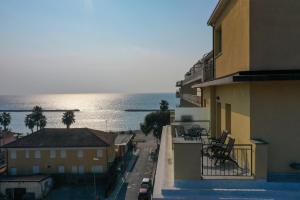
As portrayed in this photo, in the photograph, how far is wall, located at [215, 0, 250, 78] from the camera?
8023mm

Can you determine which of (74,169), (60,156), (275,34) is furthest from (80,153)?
(275,34)

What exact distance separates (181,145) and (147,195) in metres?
25.3

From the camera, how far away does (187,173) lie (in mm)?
7363

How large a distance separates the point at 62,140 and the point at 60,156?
2.34m

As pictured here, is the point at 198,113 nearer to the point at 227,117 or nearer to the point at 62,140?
the point at 227,117

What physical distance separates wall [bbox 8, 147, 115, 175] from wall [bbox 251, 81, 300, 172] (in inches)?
1470

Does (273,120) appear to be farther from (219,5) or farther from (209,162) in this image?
(219,5)

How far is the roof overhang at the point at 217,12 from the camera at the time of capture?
404 inches

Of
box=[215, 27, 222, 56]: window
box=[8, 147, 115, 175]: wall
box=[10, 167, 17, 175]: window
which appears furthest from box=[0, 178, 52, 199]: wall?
box=[215, 27, 222, 56]: window

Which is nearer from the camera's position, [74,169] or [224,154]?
[224,154]

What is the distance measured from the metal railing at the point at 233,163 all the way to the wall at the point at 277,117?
513 millimetres

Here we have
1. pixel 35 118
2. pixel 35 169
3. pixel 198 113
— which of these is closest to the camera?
pixel 198 113

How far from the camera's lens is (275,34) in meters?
7.71

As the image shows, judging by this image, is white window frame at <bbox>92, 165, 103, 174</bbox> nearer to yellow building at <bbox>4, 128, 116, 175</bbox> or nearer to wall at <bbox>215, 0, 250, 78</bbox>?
yellow building at <bbox>4, 128, 116, 175</bbox>
